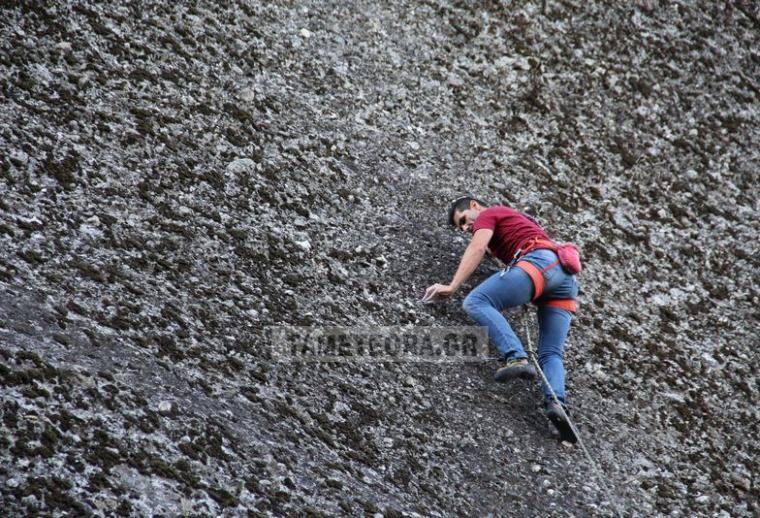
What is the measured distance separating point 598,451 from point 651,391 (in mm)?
1089

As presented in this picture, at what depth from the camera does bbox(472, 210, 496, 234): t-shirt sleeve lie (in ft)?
24.1

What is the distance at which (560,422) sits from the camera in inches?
264

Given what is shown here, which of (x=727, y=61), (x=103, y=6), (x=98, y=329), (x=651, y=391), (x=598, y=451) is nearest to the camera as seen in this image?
(x=98, y=329)

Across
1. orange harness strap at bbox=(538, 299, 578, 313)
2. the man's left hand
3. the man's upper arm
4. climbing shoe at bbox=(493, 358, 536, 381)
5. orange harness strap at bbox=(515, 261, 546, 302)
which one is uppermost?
the man's upper arm

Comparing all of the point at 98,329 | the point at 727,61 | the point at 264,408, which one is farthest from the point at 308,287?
the point at 727,61

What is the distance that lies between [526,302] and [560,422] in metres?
1.13

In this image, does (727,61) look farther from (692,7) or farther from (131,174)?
(131,174)

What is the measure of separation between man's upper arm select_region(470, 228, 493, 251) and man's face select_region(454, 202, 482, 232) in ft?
1.14

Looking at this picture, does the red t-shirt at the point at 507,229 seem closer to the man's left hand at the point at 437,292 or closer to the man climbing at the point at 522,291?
the man climbing at the point at 522,291

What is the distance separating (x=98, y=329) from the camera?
5.80 m

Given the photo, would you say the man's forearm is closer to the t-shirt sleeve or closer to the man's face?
the t-shirt sleeve

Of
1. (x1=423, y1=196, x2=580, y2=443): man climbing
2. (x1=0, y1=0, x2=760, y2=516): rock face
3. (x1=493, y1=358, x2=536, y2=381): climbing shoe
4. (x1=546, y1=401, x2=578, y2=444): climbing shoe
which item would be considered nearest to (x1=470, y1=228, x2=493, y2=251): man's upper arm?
(x1=423, y1=196, x2=580, y2=443): man climbing

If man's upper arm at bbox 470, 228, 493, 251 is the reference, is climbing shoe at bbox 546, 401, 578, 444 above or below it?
below

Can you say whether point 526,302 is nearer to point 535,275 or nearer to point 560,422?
point 535,275
